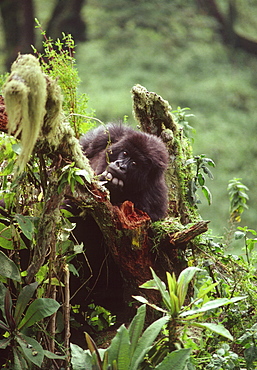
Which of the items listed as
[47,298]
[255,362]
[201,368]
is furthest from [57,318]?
[255,362]

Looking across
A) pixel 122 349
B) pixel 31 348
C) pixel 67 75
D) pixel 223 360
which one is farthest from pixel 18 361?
pixel 67 75

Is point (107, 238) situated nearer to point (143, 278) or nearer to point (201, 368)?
point (143, 278)

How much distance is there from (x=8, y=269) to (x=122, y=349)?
42 cm

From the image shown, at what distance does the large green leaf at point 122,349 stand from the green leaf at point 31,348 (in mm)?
220

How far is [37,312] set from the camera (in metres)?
1.34

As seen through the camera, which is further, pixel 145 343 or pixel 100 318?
pixel 100 318

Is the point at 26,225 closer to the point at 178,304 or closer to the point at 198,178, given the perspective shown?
the point at 178,304

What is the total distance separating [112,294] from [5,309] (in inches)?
25.3

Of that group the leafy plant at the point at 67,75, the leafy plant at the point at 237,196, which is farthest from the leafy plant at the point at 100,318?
the leafy plant at the point at 237,196

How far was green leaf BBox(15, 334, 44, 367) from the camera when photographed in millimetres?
1279

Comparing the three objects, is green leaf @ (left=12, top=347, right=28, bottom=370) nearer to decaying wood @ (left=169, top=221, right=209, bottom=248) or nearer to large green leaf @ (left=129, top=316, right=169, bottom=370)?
large green leaf @ (left=129, top=316, right=169, bottom=370)

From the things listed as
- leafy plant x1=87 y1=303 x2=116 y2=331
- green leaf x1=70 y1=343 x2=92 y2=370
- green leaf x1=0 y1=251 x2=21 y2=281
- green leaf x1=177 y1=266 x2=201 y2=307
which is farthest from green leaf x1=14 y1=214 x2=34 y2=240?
leafy plant x1=87 y1=303 x2=116 y2=331

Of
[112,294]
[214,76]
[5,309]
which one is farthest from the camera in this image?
[214,76]

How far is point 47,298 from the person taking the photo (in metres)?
1.37
